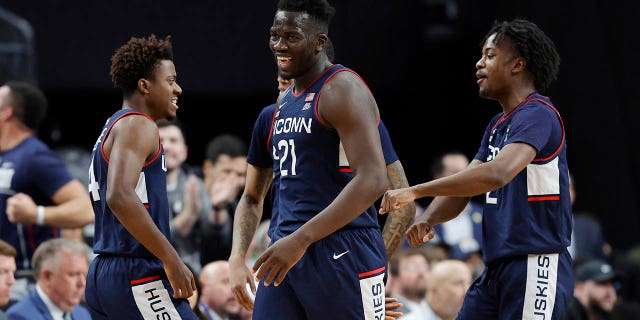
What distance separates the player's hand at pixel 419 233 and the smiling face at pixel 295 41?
1.09 meters

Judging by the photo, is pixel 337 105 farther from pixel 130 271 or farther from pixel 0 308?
pixel 0 308

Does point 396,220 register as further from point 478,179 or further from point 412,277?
point 412,277

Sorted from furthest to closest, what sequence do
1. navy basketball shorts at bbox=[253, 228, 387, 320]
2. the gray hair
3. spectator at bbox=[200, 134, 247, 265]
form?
spectator at bbox=[200, 134, 247, 265], the gray hair, navy basketball shorts at bbox=[253, 228, 387, 320]

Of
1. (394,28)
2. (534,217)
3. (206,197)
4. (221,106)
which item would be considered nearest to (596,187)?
(394,28)

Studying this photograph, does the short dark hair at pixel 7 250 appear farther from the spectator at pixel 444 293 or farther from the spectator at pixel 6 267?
the spectator at pixel 444 293

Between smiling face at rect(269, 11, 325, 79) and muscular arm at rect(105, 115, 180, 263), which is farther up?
smiling face at rect(269, 11, 325, 79)

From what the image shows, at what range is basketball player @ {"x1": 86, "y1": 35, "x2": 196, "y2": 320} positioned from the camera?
190 inches

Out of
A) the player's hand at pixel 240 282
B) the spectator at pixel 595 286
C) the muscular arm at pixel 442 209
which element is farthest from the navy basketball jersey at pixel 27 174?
the spectator at pixel 595 286

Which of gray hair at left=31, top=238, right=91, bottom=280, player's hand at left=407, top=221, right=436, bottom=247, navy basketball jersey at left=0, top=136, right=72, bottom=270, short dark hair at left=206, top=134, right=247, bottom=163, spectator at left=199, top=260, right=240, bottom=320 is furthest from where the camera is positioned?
short dark hair at left=206, top=134, right=247, bottom=163

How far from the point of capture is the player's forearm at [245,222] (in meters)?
5.31

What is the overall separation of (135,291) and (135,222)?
1.36ft

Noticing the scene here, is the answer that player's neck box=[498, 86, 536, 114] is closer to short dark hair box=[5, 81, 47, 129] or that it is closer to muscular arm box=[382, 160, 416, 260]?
muscular arm box=[382, 160, 416, 260]

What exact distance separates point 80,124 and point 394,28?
409cm

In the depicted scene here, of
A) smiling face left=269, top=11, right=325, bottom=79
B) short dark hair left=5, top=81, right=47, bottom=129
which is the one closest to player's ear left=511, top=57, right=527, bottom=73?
smiling face left=269, top=11, right=325, bottom=79
